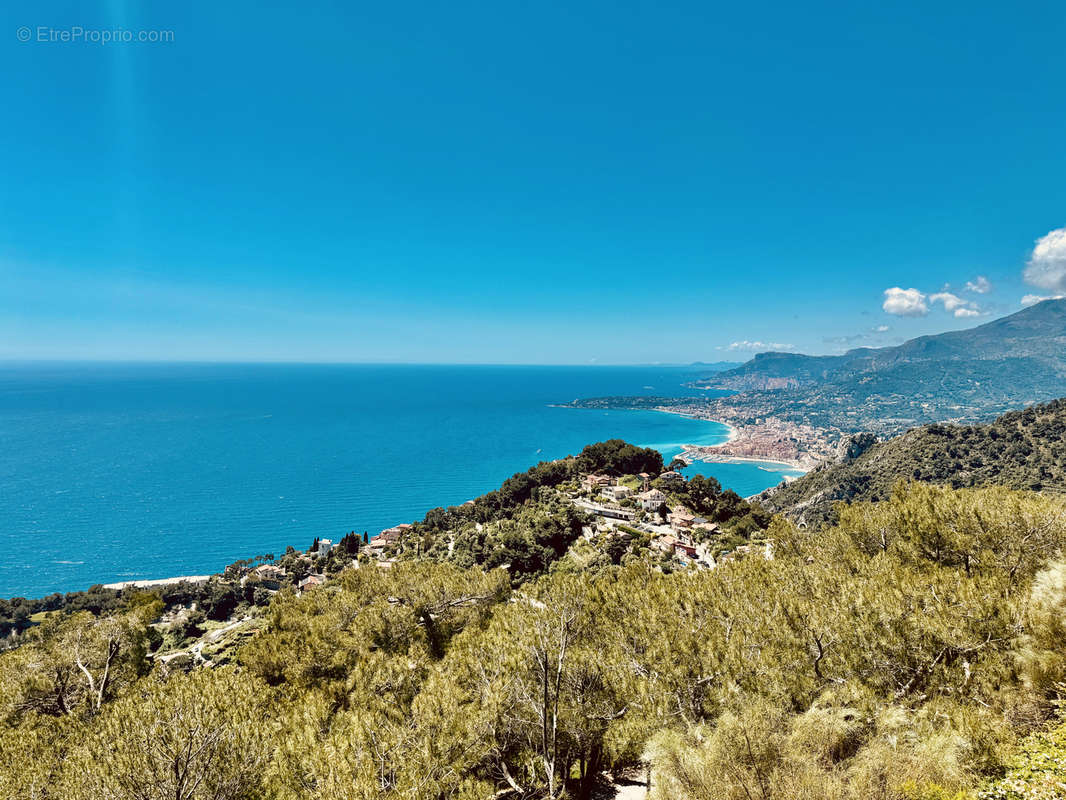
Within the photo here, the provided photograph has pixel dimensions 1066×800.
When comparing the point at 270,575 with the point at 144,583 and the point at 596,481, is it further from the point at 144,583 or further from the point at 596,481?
the point at 596,481

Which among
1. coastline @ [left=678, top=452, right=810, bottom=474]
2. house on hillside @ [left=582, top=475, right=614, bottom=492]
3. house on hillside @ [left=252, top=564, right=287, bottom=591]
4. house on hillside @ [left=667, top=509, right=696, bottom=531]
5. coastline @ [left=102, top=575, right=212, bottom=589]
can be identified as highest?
house on hillside @ [left=582, top=475, right=614, bottom=492]

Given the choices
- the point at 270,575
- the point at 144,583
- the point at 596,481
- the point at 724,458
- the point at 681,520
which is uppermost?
the point at 596,481

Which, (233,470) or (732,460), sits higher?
(233,470)

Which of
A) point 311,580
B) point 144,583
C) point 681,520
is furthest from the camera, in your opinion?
point 144,583

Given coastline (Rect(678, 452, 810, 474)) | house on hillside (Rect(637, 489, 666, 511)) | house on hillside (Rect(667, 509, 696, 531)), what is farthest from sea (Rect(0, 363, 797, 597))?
house on hillside (Rect(667, 509, 696, 531))

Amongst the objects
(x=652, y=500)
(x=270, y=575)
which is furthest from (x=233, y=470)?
(x=652, y=500)

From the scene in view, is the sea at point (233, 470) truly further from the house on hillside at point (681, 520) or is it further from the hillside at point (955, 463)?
the house on hillside at point (681, 520)

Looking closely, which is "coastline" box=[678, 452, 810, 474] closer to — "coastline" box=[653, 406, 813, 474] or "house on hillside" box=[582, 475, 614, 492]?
"coastline" box=[653, 406, 813, 474]

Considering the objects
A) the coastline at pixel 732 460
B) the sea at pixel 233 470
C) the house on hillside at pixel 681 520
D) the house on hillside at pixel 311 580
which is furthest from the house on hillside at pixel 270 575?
the coastline at pixel 732 460
